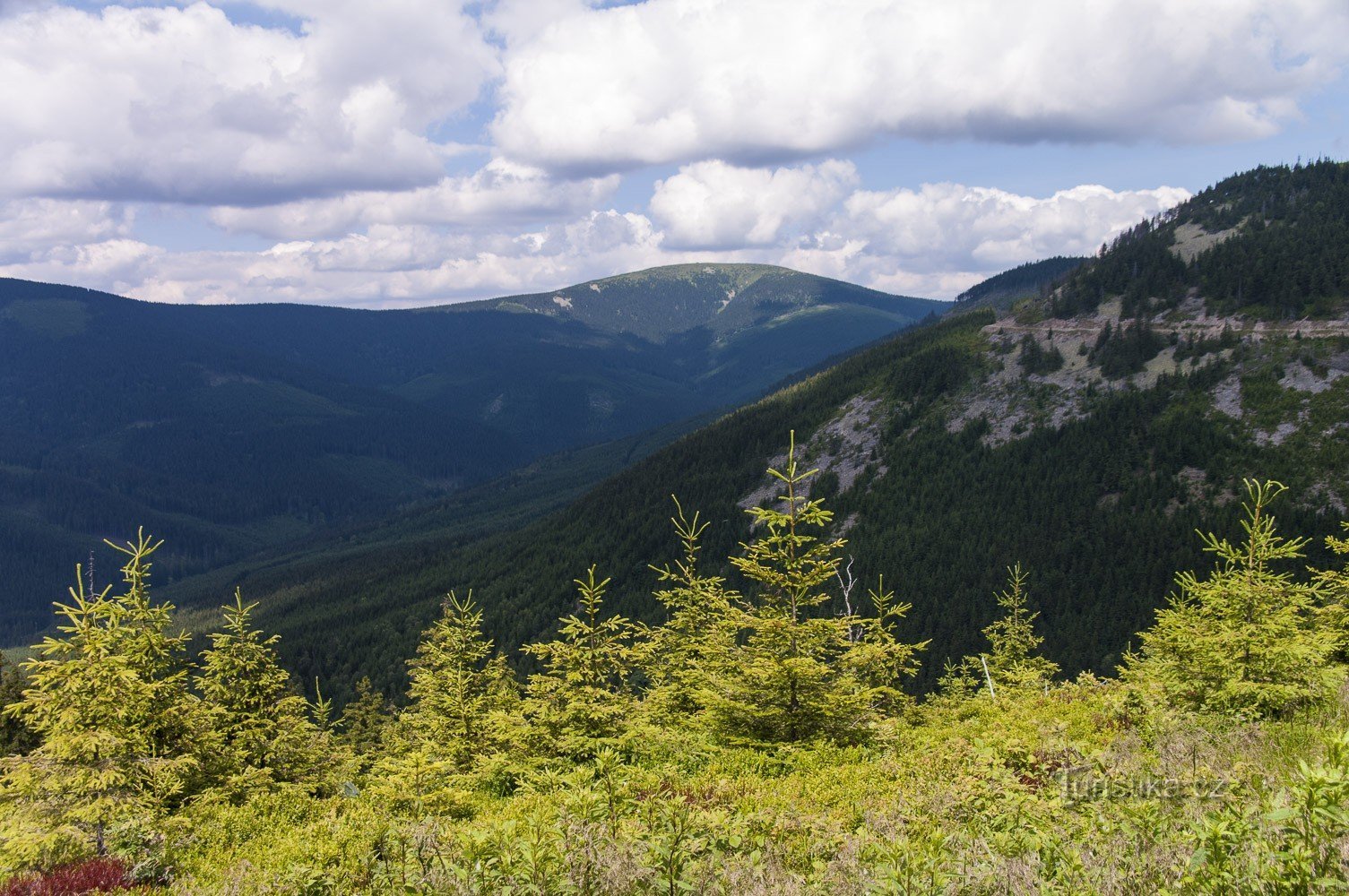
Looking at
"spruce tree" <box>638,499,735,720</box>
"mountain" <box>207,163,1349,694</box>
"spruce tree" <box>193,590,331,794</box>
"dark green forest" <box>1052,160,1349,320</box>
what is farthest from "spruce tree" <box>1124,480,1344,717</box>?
"dark green forest" <box>1052,160,1349,320</box>

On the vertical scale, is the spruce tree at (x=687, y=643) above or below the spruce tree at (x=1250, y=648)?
below

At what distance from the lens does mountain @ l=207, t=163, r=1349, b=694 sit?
313 feet

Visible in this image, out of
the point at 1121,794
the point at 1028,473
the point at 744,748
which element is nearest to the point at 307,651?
the point at 1028,473

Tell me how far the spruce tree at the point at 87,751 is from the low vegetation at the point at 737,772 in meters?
0.07

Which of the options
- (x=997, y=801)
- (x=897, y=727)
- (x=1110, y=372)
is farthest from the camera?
(x=1110, y=372)

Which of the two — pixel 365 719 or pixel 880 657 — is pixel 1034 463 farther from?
pixel 880 657

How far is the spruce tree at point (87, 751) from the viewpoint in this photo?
13539mm

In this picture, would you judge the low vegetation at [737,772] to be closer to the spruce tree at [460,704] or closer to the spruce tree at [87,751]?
the spruce tree at [87,751]

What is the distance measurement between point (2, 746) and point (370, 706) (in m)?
20.5

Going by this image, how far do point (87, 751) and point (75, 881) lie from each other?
375 centimetres

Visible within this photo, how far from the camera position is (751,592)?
12256 cm

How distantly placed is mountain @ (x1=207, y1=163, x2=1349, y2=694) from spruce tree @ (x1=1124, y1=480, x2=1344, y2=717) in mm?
68762

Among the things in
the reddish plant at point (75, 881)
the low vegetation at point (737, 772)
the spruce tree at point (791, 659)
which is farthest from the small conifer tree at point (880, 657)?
the reddish plant at point (75, 881)

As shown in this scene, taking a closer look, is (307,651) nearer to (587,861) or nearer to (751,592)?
(751,592)
